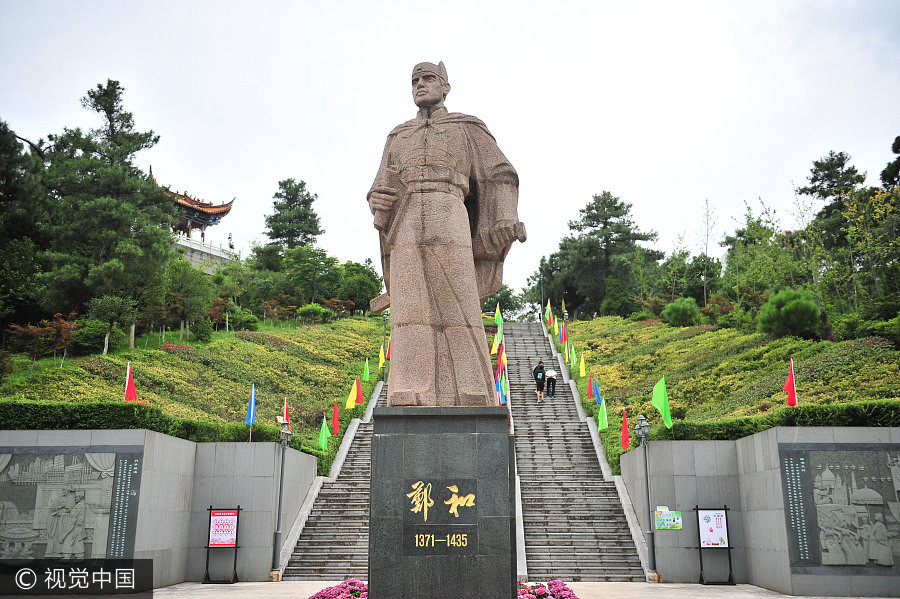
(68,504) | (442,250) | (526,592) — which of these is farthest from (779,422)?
(68,504)

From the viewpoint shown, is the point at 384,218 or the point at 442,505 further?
the point at 384,218

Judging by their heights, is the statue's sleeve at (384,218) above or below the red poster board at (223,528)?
above

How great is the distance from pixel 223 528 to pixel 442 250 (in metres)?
7.84

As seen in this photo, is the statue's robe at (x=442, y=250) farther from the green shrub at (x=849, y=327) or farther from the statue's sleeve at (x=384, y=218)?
the green shrub at (x=849, y=327)

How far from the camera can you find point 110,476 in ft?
Result: 32.7

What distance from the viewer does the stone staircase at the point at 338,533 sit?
1209cm

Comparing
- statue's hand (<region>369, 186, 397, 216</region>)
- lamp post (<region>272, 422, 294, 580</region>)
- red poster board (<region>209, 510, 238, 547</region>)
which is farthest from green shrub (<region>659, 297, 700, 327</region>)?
statue's hand (<region>369, 186, 397, 216</region>)

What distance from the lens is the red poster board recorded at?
454 inches

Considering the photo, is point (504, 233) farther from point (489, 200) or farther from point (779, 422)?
point (779, 422)

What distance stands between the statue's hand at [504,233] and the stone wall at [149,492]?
667 cm

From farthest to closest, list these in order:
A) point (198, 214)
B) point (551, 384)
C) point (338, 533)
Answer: point (198, 214)
point (551, 384)
point (338, 533)

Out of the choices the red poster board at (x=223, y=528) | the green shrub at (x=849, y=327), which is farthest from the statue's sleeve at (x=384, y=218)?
the green shrub at (x=849, y=327)

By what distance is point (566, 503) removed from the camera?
13961 mm

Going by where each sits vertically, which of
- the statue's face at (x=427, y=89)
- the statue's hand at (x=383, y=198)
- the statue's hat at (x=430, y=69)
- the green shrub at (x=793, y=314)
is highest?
the green shrub at (x=793, y=314)
